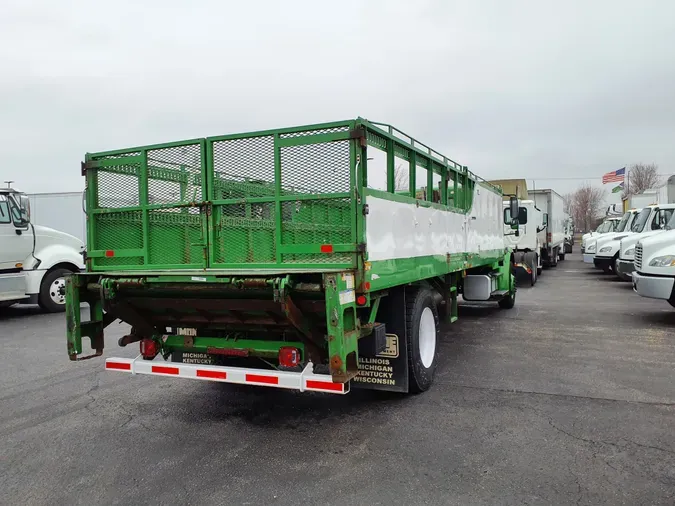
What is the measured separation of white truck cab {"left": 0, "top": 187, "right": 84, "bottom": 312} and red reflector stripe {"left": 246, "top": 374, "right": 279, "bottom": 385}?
A: 9177 millimetres

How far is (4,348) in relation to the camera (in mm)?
8344

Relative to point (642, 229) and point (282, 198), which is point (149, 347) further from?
point (642, 229)

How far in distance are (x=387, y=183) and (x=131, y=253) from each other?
95.7 inches

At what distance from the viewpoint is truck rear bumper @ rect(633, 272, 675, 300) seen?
919cm

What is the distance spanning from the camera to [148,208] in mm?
4832

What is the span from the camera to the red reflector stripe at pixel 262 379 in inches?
166

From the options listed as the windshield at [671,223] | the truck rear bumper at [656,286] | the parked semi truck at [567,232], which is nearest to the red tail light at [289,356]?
the truck rear bumper at [656,286]

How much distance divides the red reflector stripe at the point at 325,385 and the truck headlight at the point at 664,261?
25.5ft

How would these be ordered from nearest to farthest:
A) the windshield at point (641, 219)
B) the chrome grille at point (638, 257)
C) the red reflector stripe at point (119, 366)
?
the red reflector stripe at point (119, 366) → the chrome grille at point (638, 257) → the windshield at point (641, 219)

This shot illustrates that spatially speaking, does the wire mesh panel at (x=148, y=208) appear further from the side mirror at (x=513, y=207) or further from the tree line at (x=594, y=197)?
the tree line at (x=594, y=197)

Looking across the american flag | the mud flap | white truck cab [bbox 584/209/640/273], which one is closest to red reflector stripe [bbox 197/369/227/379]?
the mud flap

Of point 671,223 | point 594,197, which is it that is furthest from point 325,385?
point 594,197

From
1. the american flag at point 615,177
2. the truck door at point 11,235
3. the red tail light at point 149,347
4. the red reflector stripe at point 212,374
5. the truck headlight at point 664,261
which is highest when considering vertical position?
the american flag at point 615,177

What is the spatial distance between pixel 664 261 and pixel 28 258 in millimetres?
12477
